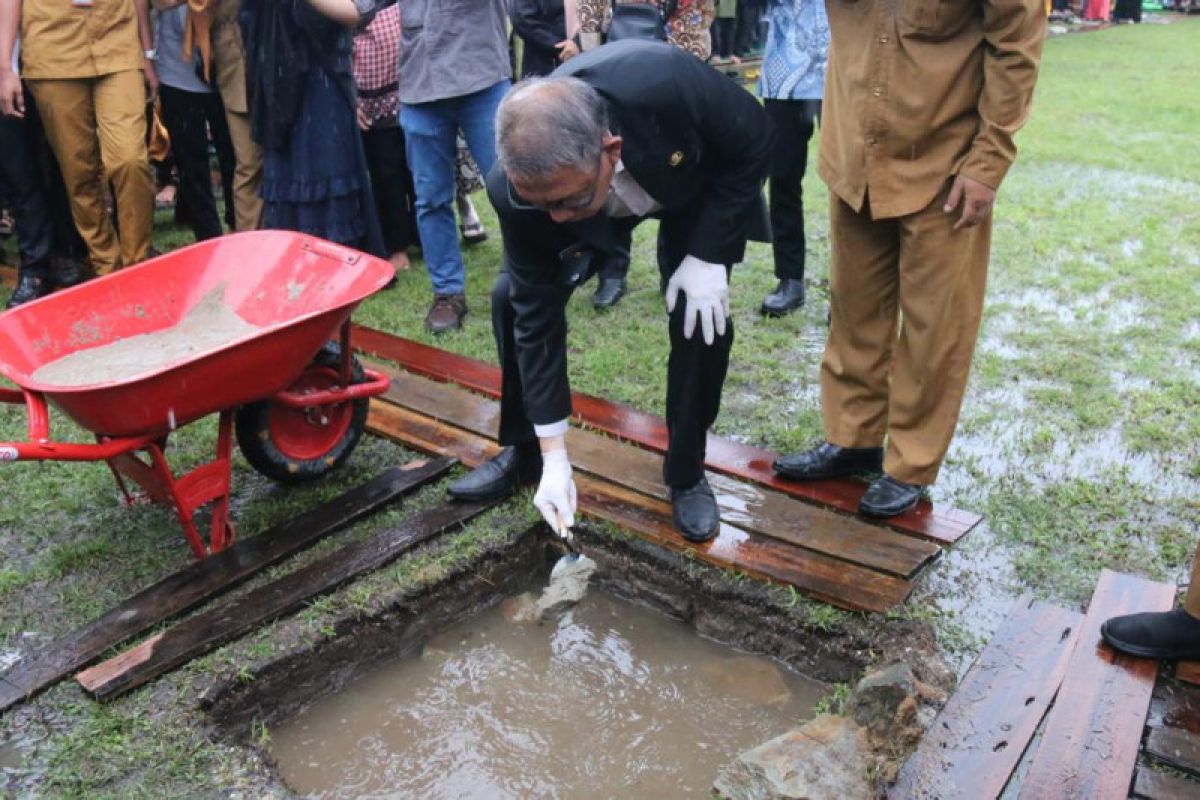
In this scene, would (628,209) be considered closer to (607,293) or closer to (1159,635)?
(1159,635)

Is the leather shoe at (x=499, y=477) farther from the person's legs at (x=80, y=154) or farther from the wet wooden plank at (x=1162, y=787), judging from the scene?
the person's legs at (x=80, y=154)

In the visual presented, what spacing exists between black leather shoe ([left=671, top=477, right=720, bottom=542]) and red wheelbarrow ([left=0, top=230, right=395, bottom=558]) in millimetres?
1088

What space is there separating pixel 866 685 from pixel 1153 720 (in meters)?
0.67

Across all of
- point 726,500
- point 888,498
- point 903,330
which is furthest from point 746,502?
point 903,330

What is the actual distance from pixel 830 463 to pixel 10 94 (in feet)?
13.7

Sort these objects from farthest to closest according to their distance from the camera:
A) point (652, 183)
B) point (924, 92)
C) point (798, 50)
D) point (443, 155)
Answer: point (443, 155), point (798, 50), point (924, 92), point (652, 183)

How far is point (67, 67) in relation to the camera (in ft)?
16.2

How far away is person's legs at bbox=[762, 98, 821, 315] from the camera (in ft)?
15.1

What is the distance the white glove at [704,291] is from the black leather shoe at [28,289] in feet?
13.0

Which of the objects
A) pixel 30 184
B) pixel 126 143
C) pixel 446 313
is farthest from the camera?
pixel 30 184

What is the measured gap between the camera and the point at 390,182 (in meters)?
5.88

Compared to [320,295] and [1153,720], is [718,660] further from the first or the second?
[320,295]

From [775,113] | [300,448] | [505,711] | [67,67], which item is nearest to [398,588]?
[505,711]

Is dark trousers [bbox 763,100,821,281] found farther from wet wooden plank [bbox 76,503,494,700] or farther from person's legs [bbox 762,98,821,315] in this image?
wet wooden plank [bbox 76,503,494,700]
